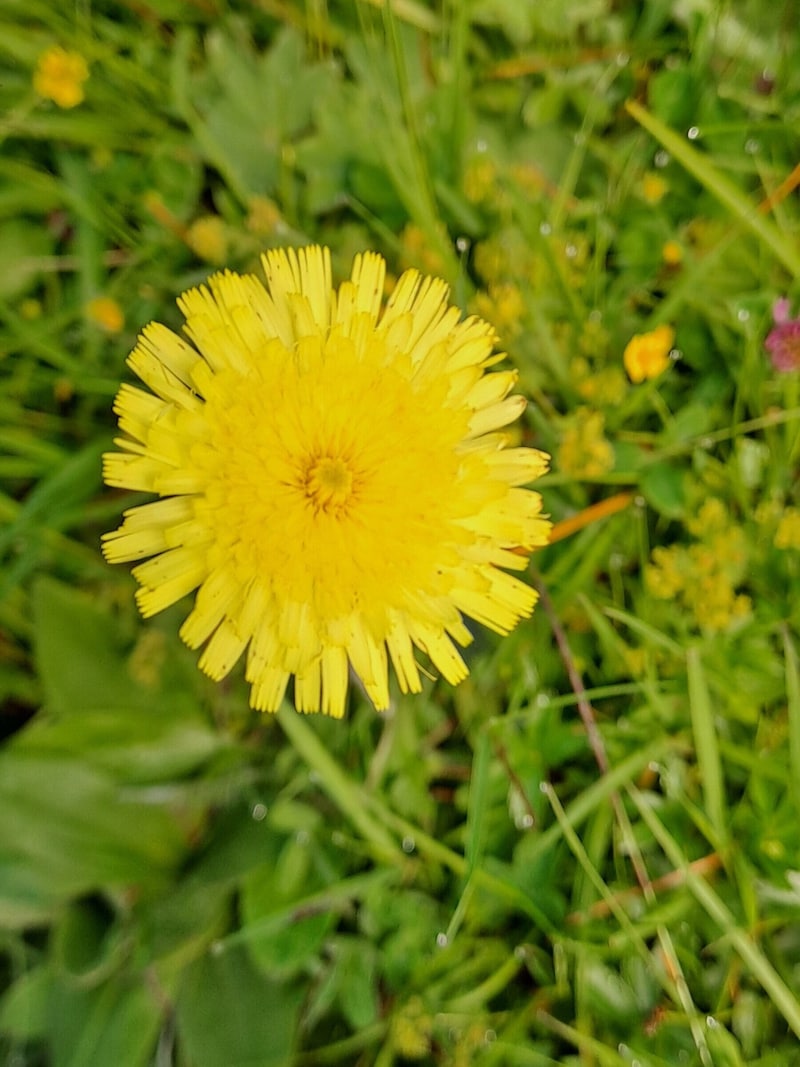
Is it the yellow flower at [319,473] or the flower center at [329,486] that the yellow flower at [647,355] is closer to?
the yellow flower at [319,473]

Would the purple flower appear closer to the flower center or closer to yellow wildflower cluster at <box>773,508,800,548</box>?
yellow wildflower cluster at <box>773,508,800,548</box>

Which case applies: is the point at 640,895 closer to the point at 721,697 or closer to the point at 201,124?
the point at 721,697

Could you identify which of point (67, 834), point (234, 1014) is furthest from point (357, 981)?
point (67, 834)

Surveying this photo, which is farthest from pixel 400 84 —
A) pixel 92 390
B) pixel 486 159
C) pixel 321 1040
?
pixel 321 1040

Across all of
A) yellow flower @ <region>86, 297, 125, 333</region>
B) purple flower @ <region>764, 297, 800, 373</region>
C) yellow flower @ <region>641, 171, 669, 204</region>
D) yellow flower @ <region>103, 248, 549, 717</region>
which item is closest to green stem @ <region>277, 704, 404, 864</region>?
yellow flower @ <region>103, 248, 549, 717</region>

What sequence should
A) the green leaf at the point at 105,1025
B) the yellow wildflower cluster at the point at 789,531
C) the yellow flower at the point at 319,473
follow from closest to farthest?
the yellow flower at the point at 319,473
the yellow wildflower cluster at the point at 789,531
the green leaf at the point at 105,1025

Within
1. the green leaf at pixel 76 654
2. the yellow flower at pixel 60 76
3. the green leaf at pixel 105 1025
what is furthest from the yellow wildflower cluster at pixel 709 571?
the yellow flower at pixel 60 76

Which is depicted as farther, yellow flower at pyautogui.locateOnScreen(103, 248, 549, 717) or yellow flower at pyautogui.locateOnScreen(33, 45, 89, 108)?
yellow flower at pyautogui.locateOnScreen(33, 45, 89, 108)
